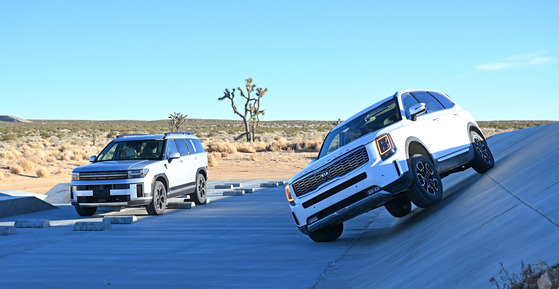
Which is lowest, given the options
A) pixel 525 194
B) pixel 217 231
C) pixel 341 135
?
pixel 217 231

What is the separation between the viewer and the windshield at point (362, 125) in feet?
35.7

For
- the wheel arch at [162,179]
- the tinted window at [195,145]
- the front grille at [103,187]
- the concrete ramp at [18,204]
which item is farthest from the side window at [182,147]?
the concrete ramp at [18,204]

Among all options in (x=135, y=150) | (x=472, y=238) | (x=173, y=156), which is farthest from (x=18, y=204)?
(x=472, y=238)

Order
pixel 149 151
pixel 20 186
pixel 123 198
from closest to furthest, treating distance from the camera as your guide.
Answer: pixel 123 198 < pixel 149 151 < pixel 20 186

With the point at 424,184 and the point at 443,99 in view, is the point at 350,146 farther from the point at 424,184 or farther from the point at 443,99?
the point at 443,99

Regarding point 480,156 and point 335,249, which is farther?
point 480,156

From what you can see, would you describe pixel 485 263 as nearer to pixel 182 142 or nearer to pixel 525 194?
pixel 525 194

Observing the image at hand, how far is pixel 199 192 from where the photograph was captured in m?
18.0

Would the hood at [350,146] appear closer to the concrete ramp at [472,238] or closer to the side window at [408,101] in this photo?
the side window at [408,101]

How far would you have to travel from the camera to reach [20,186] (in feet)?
102

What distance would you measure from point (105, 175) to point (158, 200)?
1453 mm

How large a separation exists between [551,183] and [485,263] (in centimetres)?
210

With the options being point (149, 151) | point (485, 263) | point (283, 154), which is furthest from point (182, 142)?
point (283, 154)

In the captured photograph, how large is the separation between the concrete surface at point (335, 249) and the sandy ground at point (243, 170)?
18308mm
